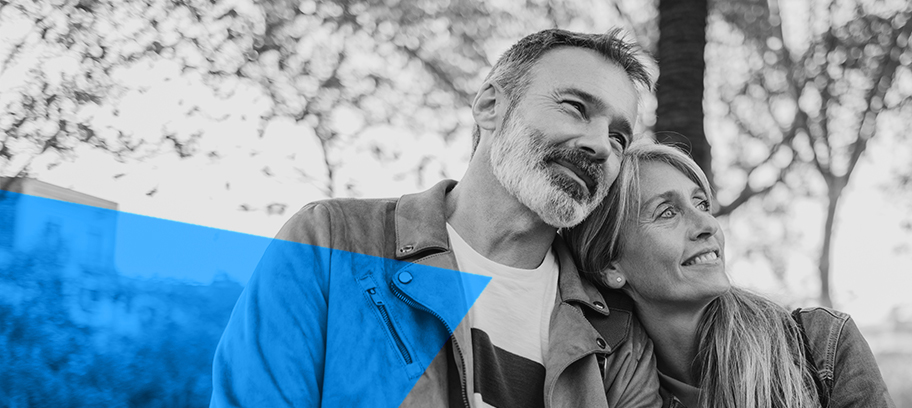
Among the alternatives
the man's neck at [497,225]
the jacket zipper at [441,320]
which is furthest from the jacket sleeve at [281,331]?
the man's neck at [497,225]

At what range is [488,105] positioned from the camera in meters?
3.18

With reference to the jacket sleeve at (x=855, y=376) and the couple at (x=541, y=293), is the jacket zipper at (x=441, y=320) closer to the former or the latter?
the couple at (x=541, y=293)

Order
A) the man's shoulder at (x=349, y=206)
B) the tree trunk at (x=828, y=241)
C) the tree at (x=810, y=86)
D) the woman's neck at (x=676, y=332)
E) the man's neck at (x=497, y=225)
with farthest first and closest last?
the tree trunk at (x=828, y=241), the tree at (x=810, y=86), the woman's neck at (x=676, y=332), the man's neck at (x=497, y=225), the man's shoulder at (x=349, y=206)

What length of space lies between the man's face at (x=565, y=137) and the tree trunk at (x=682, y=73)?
1755mm

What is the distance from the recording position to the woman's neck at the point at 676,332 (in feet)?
10.1

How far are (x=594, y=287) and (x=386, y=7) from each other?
16.3 ft

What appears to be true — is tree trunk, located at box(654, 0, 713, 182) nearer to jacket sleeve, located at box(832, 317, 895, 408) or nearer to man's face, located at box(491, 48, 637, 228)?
man's face, located at box(491, 48, 637, 228)

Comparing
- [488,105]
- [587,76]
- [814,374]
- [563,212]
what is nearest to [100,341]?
[488,105]

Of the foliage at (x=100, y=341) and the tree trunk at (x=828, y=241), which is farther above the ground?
the tree trunk at (x=828, y=241)

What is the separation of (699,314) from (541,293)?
794 mm

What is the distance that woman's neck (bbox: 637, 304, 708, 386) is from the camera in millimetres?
3080

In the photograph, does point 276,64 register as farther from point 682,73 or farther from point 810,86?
point 810,86

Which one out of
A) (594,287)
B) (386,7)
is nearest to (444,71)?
(386,7)

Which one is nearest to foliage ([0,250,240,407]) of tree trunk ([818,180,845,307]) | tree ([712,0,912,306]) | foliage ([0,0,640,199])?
foliage ([0,0,640,199])
